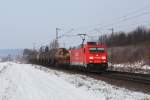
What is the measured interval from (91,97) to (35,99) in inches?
86.4

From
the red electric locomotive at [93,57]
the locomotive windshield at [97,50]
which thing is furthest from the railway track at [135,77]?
the locomotive windshield at [97,50]

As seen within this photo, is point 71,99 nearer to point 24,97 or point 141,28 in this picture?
point 24,97

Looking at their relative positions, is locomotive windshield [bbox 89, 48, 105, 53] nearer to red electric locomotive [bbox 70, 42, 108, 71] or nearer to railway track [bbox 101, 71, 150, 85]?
red electric locomotive [bbox 70, 42, 108, 71]

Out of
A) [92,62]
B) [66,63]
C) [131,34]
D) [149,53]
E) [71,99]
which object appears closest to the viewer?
[71,99]

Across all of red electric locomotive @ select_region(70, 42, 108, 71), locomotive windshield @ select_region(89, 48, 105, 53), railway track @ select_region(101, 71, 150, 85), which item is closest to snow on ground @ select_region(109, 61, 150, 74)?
red electric locomotive @ select_region(70, 42, 108, 71)

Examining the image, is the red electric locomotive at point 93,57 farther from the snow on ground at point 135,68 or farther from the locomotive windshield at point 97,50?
the snow on ground at point 135,68

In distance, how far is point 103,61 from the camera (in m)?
36.8

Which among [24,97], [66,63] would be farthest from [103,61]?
[24,97]

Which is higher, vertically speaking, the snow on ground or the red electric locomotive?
the red electric locomotive

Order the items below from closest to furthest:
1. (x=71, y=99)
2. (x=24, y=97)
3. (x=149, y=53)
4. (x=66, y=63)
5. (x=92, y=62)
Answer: (x=71, y=99), (x=24, y=97), (x=92, y=62), (x=66, y=63), (x=149, y=53)

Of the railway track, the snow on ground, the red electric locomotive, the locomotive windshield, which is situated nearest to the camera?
the railway track

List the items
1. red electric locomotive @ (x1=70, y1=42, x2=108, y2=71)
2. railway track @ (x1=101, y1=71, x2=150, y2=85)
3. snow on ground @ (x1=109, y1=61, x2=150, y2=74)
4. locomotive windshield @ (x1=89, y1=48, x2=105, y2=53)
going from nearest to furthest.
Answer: railway track @ (x1=101, y1=71, x2=150, y2=85) → red electric locomotive @ (x1=70, y1=42, x2=108, y2=71) → locomotive windshield @ (x1=89, y1=48, x2=105, y2=53) → snow on ground @ (x1=109, y1=61, x2=150, y2=74)

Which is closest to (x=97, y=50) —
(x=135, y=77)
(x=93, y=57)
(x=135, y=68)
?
(x=93, y=57)

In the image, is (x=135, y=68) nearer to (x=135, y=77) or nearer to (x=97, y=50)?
(x=97, y=50)
